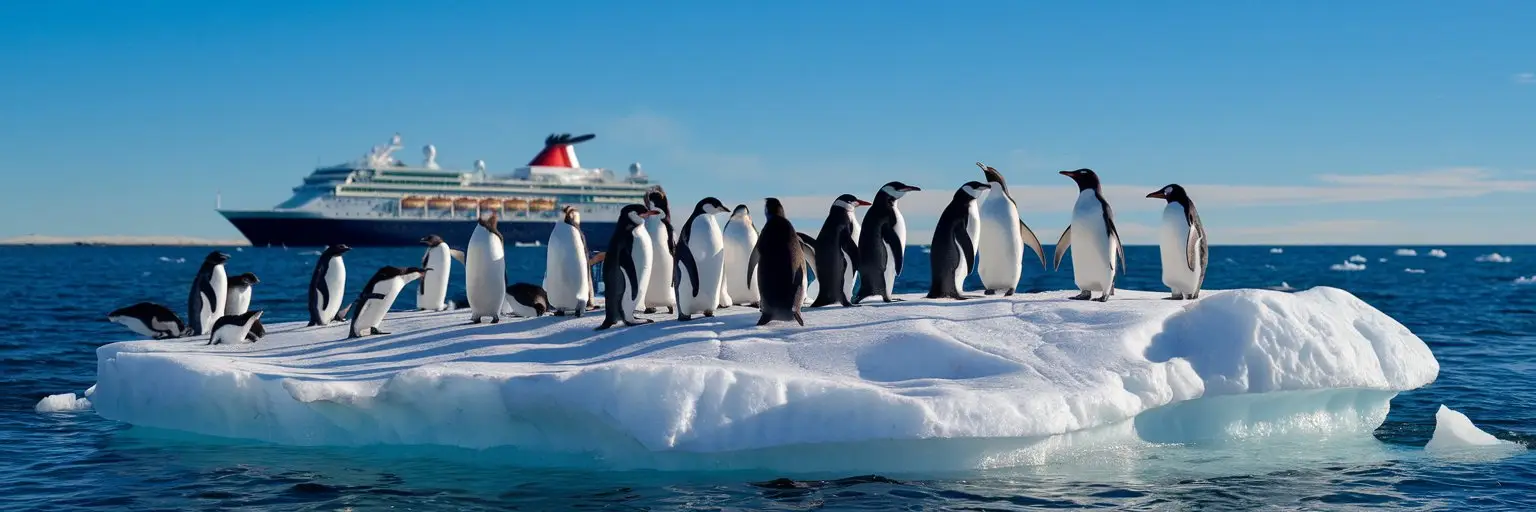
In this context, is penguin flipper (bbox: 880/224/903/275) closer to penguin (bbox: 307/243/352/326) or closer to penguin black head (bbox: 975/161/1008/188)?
penguin black head (bbox: 975/161/1008/188)

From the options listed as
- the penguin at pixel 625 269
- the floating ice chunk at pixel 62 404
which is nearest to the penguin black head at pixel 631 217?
the penguin at pixel 625 269

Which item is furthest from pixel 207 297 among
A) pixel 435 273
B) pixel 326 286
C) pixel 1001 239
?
pixel 1001 239

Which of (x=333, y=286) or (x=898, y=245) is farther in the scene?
(x=333, y=286)

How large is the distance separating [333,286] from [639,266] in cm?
439

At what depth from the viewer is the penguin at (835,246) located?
10258mm

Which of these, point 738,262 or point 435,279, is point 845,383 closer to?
point 738,262

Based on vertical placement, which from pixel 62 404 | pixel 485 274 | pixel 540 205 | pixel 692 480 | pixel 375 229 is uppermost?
pixel 540 205

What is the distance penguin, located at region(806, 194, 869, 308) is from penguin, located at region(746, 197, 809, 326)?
878 mm

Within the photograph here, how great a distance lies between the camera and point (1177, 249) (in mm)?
10180

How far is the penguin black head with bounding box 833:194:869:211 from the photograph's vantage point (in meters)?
10.4

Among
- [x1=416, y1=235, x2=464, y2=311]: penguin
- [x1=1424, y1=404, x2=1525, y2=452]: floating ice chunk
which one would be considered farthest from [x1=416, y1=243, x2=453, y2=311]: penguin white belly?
[x1=1424, y1=404, x2=1525, y2=452]: floating ice chunk

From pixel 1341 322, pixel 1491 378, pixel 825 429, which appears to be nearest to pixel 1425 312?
pixel 1491 378

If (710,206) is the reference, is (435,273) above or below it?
below

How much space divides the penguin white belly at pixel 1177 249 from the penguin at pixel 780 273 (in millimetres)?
3019
